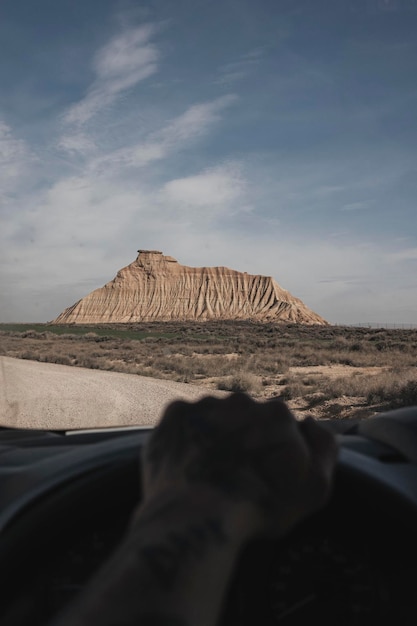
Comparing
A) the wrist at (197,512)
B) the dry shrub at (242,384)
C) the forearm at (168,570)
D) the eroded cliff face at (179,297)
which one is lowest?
the dry shrub at (242,384)

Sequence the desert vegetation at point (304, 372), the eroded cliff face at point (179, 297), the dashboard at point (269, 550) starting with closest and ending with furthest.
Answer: the dashboard at point (269, 550) < the desert vegetation at point (304, 372) < the eroded cliff face at point (179, 297)

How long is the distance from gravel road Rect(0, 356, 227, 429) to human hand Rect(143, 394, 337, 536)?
9.23 meters

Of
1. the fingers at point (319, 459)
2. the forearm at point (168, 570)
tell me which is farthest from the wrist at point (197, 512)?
the fingers at point (319, 459)

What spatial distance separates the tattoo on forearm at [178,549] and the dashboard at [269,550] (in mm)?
398

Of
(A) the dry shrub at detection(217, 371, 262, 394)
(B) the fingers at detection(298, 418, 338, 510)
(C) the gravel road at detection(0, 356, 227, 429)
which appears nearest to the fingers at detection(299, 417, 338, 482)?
(B) the fingers at detection(298, 418, 338, 510)

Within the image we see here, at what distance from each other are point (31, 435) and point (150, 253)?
434ft

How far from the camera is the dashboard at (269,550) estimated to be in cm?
114

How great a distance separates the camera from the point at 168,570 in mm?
678

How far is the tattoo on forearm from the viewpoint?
0.68 meters

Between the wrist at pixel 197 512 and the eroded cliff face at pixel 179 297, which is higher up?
the eroded cliff face at pixel 179 297

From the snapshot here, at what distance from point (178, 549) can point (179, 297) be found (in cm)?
12621

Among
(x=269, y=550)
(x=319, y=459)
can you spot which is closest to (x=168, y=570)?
(x=319, y=459)

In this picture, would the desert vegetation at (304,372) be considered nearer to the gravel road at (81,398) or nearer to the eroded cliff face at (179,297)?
the gravel road at (81,398)

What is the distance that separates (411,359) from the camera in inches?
1000
